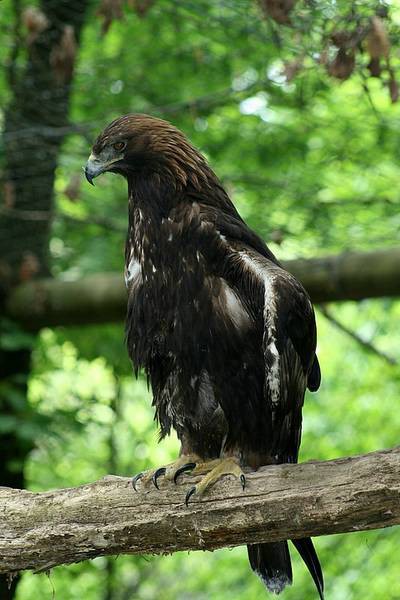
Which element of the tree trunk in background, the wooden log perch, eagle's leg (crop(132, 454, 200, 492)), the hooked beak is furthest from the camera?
the tree trunk in background

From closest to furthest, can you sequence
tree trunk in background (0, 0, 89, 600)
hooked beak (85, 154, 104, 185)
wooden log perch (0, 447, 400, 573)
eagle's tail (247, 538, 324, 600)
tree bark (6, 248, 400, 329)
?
wooden log perch (0, 447, 400, 573)
eagle's tail (247, 538, 324, 600)
hooked beak (85, 154, 104, 185)
tree bark (6, 248, 400, 329)
tree trunk in background (0, 0, 89, 600)

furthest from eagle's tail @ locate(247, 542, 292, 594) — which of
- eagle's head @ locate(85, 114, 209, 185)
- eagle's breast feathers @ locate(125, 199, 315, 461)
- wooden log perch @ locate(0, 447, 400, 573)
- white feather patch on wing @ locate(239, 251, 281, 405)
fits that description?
eagle's head @ locate(85, 114, 209, 185)

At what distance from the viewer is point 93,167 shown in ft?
13.7

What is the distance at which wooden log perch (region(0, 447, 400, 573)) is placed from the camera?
3.24m

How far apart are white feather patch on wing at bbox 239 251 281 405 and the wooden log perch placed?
35 centimetres

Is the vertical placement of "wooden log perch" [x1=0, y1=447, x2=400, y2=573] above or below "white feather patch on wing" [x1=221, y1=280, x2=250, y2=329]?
below

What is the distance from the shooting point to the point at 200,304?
3.94m

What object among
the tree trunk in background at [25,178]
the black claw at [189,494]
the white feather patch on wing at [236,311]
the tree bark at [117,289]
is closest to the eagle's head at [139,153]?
the white feather patch on wing at [236,311]

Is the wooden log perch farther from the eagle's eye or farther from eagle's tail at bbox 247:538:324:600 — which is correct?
the eagle's eye

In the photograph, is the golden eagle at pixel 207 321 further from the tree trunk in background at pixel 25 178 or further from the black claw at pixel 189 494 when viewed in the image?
the tree trunk in background at pixel 25 178

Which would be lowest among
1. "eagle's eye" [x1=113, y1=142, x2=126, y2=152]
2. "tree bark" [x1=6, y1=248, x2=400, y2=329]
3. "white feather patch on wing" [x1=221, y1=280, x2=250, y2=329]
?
"tree bark" [x1=6, y1=248, x2=400, y2=329]

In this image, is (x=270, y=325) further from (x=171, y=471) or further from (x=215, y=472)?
(x=171, y=471)

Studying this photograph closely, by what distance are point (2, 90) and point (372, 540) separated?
408 centimetres

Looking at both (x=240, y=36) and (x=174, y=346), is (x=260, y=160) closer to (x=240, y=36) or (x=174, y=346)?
(x=240, y=36)
